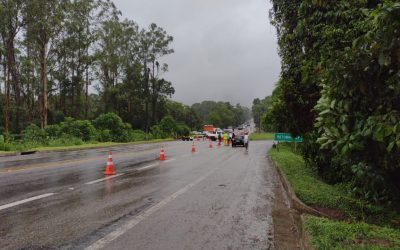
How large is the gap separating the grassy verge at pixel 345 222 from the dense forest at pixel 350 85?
529 millimetres

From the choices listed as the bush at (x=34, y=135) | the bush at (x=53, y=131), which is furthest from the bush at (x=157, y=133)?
the bush at (x=34, y=135)

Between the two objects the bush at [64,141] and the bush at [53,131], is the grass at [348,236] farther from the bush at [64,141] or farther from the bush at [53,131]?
the bush at [53,131]

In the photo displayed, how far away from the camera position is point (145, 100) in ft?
237

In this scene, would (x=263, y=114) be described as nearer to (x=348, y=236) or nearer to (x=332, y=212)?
(x=332, y=212)

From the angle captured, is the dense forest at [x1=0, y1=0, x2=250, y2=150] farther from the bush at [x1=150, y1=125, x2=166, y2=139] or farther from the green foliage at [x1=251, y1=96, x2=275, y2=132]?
the green foliage at [x1=251, y1=96, x2=275, y2=132]

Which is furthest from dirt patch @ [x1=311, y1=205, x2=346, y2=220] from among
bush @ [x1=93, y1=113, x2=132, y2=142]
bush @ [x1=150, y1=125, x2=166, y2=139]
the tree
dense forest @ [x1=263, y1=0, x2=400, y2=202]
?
bush @ [x1=150, y1=125, x2=166, y2=139]

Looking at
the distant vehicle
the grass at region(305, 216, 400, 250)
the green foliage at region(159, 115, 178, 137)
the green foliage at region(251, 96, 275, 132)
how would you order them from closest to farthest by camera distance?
the grass at region(305, 216, 400, 250) < the distant vehicle < the green foliage at region(251, 96, 275, 132) < the green foliage at region(159, 115, 178, 137)

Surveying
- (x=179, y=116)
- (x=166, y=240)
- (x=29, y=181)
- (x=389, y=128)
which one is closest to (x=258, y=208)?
(x=166, y=240)

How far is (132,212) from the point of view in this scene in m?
7.28

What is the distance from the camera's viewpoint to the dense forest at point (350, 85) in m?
5.01

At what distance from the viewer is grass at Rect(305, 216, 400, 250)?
5141 mm

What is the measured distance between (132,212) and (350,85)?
449cm

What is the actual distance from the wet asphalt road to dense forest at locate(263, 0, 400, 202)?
214cm

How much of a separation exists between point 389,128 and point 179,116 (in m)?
104
